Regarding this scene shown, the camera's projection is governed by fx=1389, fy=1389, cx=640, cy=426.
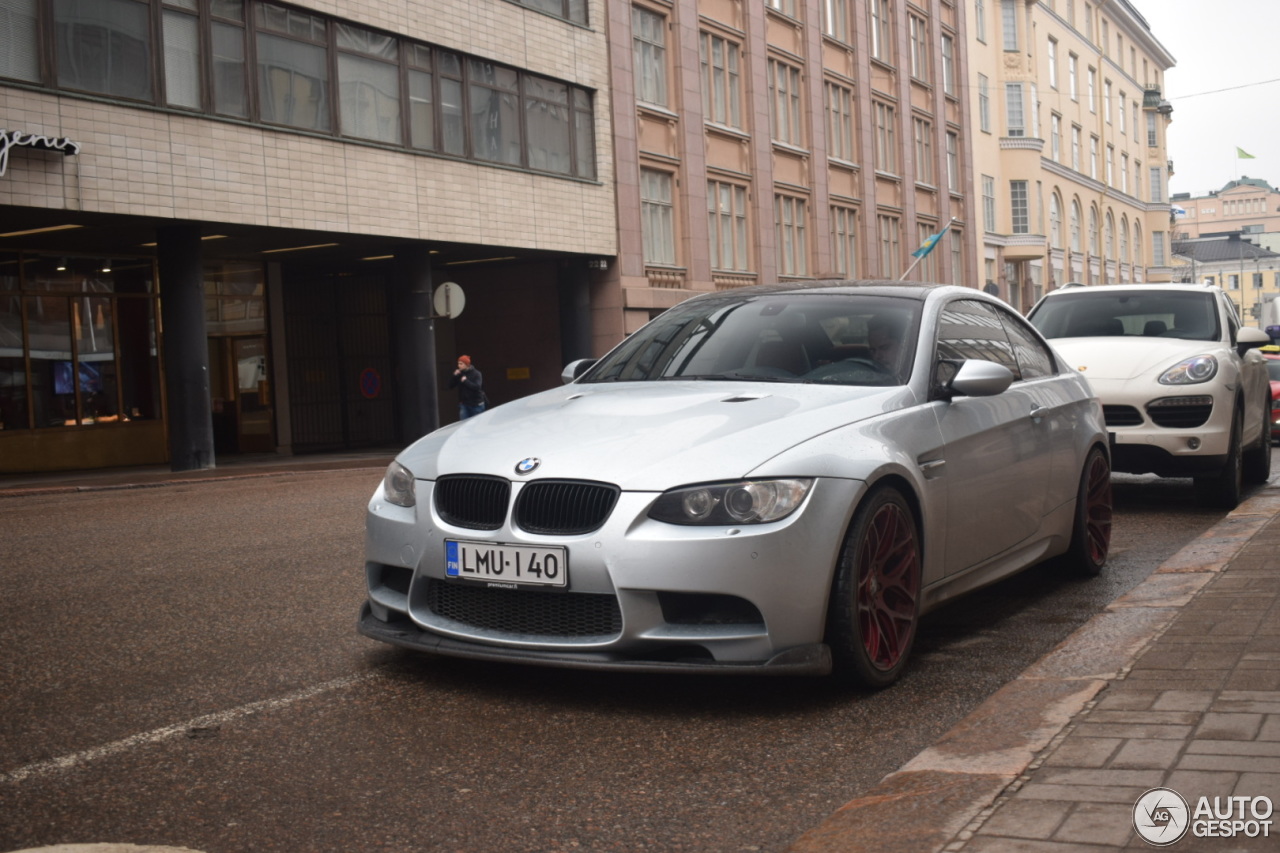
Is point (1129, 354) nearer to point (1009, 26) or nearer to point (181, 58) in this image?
point (181, 58)

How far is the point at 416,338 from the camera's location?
25.5 metres

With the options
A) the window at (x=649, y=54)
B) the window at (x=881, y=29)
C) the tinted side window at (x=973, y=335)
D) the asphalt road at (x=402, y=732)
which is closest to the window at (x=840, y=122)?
the window at (x=881, y=29)

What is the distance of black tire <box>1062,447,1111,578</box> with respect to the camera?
23.1 ft

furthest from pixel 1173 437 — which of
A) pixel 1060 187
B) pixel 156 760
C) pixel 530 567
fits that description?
pixel 1060 187

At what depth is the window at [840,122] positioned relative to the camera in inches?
1564

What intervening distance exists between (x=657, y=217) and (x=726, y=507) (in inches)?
1079

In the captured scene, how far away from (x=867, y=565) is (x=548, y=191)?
2337 cm

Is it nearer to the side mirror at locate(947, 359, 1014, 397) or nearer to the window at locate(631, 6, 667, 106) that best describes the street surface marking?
the side mirror at locate(947, 359, 1014, 397)

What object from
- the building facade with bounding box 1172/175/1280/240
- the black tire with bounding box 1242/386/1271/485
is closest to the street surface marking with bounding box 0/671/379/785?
the black tire with bounding box 1242/386/1271/485

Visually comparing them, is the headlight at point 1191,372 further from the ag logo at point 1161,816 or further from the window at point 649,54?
the window at point 649,54

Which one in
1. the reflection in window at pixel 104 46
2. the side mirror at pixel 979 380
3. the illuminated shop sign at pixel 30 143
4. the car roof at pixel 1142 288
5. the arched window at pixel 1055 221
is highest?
the arched window at pixel 1055 221

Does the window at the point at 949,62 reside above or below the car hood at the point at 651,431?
above

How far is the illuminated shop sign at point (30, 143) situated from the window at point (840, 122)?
25.2 meters

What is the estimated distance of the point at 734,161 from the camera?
34531 millimetres
